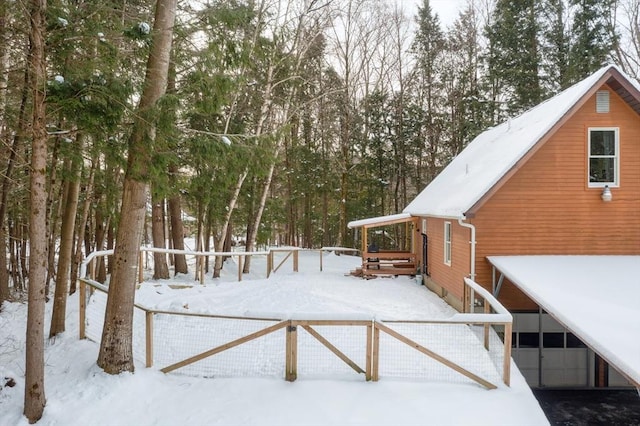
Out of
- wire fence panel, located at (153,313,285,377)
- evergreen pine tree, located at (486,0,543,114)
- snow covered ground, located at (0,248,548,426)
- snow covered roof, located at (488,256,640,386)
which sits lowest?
snow covered ground, located at (0,248,548,426)

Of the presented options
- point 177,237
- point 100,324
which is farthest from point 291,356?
point 177,237

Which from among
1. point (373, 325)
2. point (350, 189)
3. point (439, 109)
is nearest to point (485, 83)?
point (439, 109)

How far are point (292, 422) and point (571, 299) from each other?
4.65 metres

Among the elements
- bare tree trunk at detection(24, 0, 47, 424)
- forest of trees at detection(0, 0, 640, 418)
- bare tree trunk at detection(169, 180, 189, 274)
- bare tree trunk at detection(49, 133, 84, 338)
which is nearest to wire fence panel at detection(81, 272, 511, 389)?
bare tree trunk at detection(49, 133, 84, 338)

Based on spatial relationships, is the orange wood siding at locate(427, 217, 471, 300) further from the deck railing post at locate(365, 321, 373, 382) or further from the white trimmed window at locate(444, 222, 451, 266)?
the deck railing post at locate(365, 321, 373, 382)

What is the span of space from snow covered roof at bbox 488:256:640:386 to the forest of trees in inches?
199

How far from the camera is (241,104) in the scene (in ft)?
49.4

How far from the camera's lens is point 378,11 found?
833 inches

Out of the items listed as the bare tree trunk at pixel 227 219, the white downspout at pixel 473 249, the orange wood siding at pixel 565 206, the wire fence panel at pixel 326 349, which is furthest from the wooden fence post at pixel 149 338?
the bare tree trunk at pixel 227 219

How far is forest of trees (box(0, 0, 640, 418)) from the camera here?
5.76 meters

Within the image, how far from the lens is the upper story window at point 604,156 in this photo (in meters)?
9.83

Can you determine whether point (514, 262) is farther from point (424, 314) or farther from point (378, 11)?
point (378, 11)

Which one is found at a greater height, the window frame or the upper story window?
the upper story window

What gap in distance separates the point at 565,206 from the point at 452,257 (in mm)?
3035
